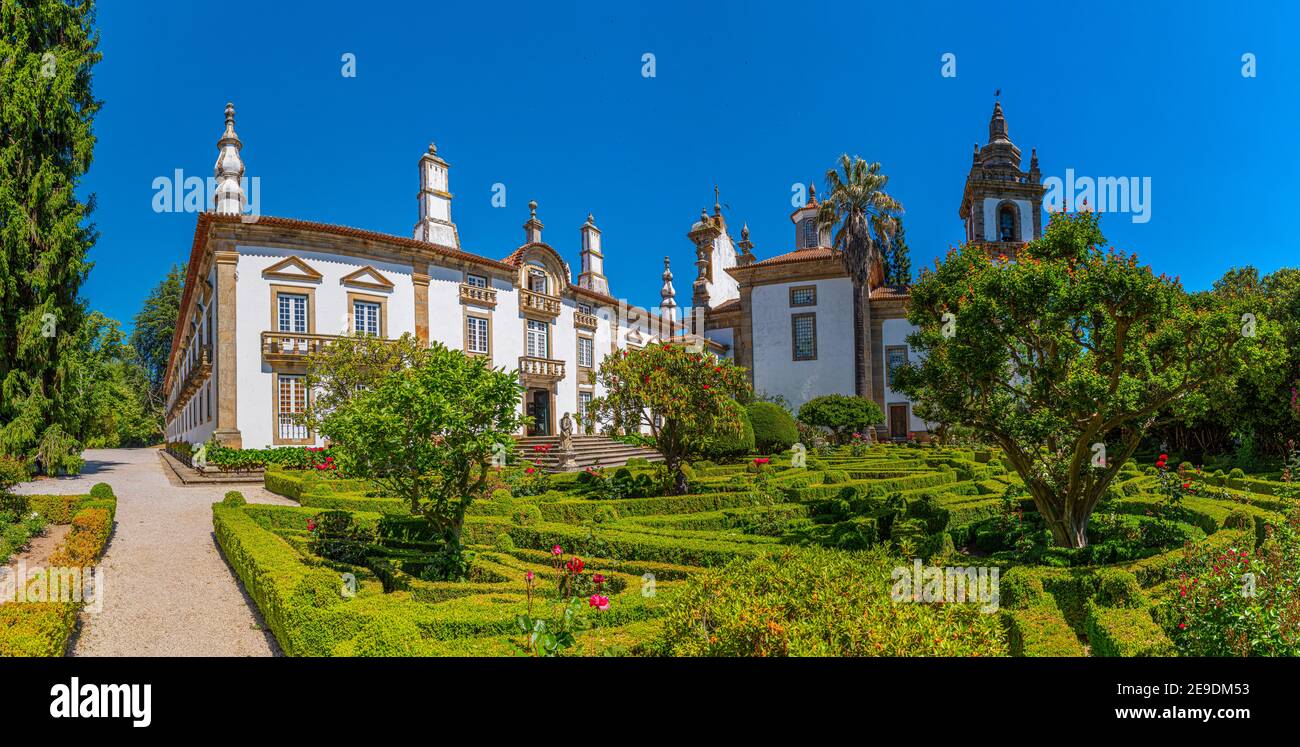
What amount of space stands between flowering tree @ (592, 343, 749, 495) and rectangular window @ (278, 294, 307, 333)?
49.2ft

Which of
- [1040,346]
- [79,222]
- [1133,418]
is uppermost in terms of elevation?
A: [79,222]

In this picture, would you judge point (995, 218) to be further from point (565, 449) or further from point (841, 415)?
point (565, 449)

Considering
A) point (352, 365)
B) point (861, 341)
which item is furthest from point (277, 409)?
point (861, 341)

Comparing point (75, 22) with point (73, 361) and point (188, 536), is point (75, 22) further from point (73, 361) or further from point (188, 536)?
point (188, 536)

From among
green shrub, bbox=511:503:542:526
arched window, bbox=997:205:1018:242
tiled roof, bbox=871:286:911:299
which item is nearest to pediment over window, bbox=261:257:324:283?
green shrub, bbox=511:503:542:526

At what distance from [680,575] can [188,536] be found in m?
10.3

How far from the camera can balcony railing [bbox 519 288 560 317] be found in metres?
33.2

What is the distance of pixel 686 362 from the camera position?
56.4 ft

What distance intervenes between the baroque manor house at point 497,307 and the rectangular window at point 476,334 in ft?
0.27

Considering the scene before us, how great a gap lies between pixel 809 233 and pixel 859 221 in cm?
1468

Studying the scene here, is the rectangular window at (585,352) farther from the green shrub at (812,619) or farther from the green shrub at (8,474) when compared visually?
the green shrub at (812,619)

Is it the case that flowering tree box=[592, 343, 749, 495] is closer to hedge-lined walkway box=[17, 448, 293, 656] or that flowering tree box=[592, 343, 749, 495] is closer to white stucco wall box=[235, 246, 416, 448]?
hedge-lined walkway box=[17, 448, 293, 656]

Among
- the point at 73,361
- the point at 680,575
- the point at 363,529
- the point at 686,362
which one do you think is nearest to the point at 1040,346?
the point at 680,575

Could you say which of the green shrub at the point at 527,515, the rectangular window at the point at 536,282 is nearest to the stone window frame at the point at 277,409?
the rectangular window at the point at 536,282
